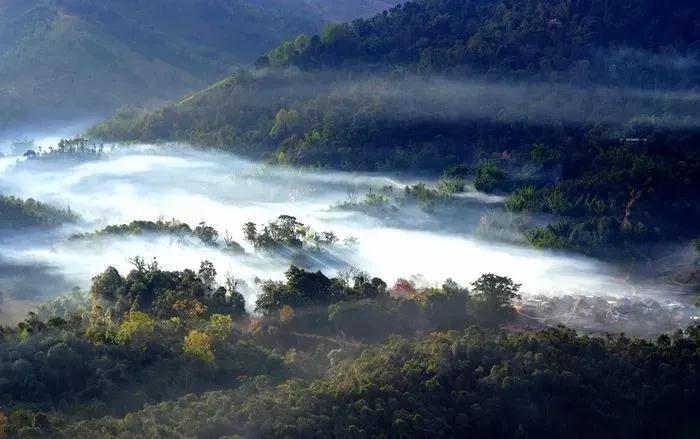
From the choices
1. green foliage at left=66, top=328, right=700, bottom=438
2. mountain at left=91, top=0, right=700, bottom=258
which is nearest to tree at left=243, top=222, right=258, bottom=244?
mountain at left=91, top=0, right=700, bottom=258

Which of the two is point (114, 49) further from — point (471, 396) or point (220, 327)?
point (471, 396)

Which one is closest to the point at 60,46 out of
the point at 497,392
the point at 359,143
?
the point at 359,143

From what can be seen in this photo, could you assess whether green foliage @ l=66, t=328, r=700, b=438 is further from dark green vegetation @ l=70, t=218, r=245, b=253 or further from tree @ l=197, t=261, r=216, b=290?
dark green vegetation @ l=70, t=218, r=245, b=253

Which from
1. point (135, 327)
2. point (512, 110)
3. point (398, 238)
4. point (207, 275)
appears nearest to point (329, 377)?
point (135, 327)

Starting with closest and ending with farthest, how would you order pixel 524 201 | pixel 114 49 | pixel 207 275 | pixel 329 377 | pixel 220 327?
1. pixel 329 377
2. pixel 220 327
3. pixel 207 275
4. pixel 524 201
5. pixel 114 49

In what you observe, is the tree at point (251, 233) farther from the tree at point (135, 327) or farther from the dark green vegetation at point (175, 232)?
the tree at point (135, 327)

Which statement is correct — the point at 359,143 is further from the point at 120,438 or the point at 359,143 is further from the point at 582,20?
the point at 120,438

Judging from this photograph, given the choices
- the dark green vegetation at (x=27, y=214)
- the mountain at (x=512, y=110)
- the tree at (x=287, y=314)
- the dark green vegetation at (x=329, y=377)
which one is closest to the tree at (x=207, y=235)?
the dark green vegetation at (x=27, y=214)
